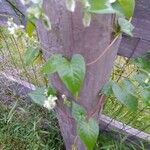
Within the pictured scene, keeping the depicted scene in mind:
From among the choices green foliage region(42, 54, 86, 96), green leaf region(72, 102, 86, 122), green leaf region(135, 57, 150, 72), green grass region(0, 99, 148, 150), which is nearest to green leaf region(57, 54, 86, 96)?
green foliage region(42, 54, 86, 96)

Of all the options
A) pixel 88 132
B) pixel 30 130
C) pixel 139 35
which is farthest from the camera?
pixel 30 130

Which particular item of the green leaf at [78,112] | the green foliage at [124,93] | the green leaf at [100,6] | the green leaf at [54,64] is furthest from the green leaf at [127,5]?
the green leaf at [78,112]

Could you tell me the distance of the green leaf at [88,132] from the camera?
1394mm

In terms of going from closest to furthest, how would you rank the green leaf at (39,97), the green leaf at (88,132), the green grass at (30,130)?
the green leaf at (88,132)
the green leaf at (39,97)
the green grass at (30,130)

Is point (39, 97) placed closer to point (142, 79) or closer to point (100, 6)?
point (142, 79)

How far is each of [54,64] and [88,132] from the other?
0.33 meters

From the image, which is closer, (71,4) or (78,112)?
(71,4)

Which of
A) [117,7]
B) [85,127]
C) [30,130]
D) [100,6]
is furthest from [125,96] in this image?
[30,130]

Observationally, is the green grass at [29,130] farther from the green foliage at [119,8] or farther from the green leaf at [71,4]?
the green leaf at [71,4]

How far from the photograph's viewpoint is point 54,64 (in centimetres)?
123

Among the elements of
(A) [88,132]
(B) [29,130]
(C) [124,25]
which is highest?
(C) [124,25]

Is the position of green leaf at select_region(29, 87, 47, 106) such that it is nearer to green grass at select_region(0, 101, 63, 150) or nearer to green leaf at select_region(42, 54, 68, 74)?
green leaf at select_region(42, 54, 68, 74)

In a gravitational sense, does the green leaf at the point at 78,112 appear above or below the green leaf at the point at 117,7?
below

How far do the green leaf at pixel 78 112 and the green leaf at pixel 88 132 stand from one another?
0.08 ft
